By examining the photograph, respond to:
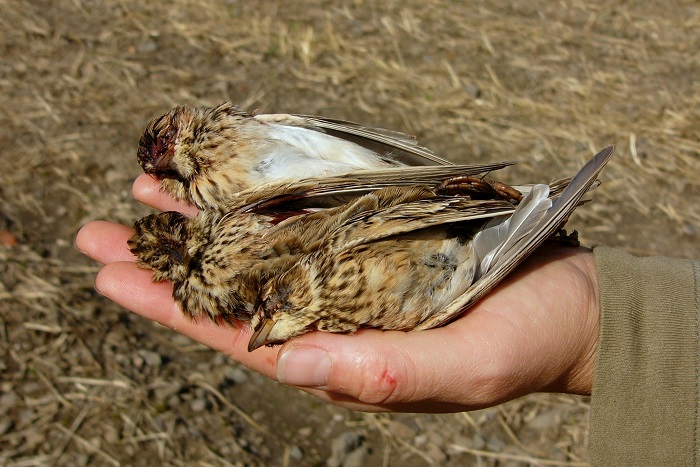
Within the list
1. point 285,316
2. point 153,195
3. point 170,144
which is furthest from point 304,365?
point 153,195

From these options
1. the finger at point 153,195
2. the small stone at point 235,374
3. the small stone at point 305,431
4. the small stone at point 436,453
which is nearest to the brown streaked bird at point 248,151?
the finger at point 153,195

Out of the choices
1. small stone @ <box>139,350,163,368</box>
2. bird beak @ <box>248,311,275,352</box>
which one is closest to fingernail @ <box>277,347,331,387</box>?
bird beak @ <box>248,311,275,352</box>

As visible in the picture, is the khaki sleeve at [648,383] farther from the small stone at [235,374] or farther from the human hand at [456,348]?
the small stone at [235,374]

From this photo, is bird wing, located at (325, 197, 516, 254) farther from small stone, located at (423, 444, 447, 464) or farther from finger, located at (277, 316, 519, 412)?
small stone, located at (423, 444, 447, 464)

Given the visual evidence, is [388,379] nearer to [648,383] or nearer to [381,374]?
[381,374]

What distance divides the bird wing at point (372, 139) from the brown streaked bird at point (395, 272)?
878 mm

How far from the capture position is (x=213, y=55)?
25.4 ft

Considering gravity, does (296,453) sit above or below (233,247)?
below

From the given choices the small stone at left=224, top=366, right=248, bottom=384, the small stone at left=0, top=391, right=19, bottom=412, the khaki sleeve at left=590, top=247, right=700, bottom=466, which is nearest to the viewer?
the khaki sleeve at left=590, top=247, right=700, bottom=466

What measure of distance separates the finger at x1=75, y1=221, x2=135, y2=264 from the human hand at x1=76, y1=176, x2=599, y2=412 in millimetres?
387

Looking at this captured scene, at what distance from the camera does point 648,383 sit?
2896 mm

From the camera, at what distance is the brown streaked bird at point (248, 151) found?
373 cm

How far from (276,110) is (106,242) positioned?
11.1ft

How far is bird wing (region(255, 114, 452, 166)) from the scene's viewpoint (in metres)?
3.90
